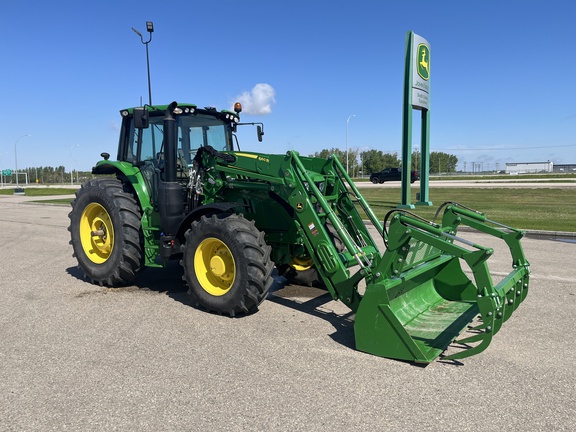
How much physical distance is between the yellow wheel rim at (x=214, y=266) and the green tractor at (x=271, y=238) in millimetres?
13

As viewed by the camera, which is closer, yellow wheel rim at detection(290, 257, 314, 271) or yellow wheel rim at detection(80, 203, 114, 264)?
yellow wheel rim at detection(290, 257, 314, 271)

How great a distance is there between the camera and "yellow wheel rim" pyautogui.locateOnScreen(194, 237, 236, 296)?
5.43m

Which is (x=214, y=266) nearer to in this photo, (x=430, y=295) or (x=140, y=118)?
(x=140, y=118)

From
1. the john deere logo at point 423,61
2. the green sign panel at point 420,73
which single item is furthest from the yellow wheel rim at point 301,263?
the john deere logo at point 423,61

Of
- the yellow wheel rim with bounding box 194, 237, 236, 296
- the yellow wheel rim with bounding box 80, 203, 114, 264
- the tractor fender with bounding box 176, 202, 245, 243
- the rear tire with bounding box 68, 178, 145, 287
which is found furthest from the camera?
the yellow wheel rim with bounding box 80, 203, 114, 264

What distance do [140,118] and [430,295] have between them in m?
4.08

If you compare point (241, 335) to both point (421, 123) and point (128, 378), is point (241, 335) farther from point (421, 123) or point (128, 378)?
point (421, 123)

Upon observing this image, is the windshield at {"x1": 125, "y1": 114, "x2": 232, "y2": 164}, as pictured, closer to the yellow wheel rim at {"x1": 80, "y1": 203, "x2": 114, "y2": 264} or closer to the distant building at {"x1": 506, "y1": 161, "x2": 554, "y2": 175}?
the yellow wheel rim at {"x1": 80, "y1": 203, "x2": 114, "y2": 264}

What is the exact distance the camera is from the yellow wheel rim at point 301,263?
668 cm

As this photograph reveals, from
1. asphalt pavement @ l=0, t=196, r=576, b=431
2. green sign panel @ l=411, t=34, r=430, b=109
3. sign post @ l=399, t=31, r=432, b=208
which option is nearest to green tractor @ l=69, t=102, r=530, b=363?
asphalt pavement @ l=0, t=196, r=576, b=431

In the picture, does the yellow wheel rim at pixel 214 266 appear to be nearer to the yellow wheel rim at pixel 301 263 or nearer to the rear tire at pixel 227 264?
the rear tire at pixel 227 264

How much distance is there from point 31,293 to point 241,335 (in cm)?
351

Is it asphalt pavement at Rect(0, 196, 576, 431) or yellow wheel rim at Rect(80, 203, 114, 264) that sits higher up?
yellow wheel rim at Rect(80, 203, 114, 264)

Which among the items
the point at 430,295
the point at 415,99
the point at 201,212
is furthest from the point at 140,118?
the point at 415,99
